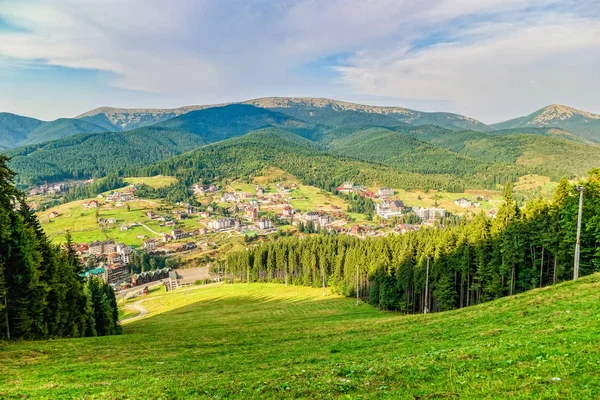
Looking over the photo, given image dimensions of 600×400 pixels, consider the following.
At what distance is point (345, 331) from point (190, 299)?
69.2 metres

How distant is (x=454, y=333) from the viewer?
67.3 ft

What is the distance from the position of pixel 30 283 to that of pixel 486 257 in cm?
4947

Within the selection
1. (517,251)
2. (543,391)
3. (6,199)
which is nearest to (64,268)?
(6,199)

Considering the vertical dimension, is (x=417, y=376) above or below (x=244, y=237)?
above

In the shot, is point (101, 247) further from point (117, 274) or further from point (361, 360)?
point (361, 360)

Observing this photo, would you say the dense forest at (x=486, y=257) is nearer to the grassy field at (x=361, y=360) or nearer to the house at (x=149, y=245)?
the grassy field at (x=361, y=360)

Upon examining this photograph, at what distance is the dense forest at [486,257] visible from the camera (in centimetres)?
3522

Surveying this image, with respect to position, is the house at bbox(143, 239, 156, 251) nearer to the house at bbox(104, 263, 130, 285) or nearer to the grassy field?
the house at bbox(104, 263, 130, 285)

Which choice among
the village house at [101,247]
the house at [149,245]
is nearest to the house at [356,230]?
the house at [149,245]

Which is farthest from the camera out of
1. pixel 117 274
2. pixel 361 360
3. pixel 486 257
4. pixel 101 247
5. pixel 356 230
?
pixel 356 230

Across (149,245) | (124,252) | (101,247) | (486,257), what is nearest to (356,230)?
(149,245)

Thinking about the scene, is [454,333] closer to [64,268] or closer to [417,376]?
[417,376]

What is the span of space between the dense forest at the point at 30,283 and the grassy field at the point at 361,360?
3.47 metres

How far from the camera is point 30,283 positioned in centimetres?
2852
